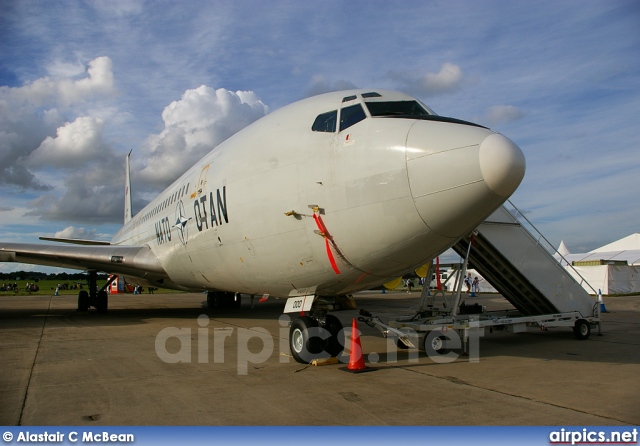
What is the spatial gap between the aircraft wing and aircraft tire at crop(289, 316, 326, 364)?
754cm

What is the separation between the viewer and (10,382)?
7.00m

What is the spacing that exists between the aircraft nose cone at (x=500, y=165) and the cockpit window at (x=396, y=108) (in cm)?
144

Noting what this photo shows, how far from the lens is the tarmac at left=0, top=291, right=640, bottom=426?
515 centimetres

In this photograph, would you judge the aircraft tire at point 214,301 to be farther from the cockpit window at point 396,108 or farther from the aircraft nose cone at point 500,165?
the aircraft nose cone at point 500,165

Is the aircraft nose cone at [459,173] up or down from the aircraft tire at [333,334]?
up

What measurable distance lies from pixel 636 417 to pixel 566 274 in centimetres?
700

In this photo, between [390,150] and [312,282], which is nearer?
[390,150]

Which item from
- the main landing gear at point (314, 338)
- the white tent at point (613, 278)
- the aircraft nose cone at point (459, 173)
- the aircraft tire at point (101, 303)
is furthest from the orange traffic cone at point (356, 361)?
the white tent at point (613, 278)

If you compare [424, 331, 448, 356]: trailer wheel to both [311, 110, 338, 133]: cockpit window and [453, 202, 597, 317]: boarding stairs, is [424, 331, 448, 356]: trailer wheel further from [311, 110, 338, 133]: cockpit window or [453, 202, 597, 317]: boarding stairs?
[311, 110, 338, 133]: cockpit window

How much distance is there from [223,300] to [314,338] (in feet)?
48.5

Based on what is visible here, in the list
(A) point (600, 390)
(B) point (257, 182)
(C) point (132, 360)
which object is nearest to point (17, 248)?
(C) point (132, 360)

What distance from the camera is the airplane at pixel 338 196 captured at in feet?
19.2

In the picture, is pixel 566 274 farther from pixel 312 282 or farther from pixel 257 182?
pixel 257 182

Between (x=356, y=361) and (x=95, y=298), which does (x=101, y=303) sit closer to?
(x=95, y=298)
